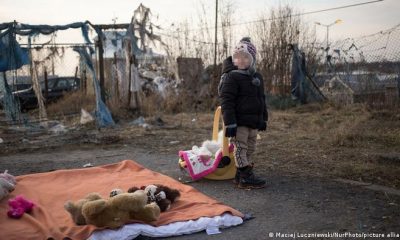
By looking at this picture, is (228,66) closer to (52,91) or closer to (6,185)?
(6,185)

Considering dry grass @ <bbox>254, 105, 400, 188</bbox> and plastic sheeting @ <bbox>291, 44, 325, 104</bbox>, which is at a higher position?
plastic sheeting @ <bbox>291, 44, 325, 104</bbox>

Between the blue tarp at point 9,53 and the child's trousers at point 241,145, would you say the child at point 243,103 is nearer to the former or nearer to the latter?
the child's trousers at point 241,145

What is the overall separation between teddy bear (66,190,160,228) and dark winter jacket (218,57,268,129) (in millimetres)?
1769

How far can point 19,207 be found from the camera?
4.57m

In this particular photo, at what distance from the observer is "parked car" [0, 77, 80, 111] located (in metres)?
18.1

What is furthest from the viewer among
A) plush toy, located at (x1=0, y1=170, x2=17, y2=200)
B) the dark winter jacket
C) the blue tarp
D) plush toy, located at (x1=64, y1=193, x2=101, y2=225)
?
the blue tarp

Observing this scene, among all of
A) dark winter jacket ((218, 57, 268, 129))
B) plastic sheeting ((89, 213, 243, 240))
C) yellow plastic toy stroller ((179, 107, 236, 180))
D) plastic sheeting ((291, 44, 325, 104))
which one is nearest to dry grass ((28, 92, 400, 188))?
yellow plastic toy stroller ((179, 107, 236, 180))

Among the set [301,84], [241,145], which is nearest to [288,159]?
[241,145]

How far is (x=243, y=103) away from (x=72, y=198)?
2433 mm

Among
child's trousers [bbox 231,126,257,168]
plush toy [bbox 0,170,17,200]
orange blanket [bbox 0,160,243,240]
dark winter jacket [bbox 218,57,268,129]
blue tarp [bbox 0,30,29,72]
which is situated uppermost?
blue tarp [bbox 0,30,29,72]

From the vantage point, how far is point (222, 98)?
224 inches

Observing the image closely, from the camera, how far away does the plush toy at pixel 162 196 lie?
15.4 ft

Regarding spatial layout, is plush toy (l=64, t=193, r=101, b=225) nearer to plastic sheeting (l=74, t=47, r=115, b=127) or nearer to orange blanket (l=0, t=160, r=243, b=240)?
orange blanket (l=0, t=160, r=243, b=240)

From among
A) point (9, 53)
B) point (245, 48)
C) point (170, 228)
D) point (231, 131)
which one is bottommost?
point (170, 228)
